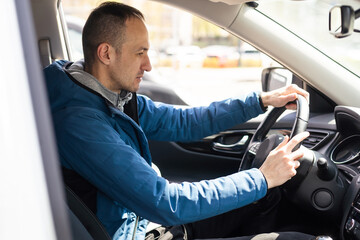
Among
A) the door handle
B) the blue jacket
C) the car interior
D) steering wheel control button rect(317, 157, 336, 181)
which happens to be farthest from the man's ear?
the door handle

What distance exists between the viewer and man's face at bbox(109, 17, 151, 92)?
170 centimetres

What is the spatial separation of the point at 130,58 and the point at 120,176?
1.63ft

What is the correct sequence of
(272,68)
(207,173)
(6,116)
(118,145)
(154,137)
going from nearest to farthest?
(6,116) → (118,145) → (154,137) → (272,68) → (207,173)

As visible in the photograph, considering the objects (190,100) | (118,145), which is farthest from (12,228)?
(190,100)

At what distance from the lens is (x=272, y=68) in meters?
2.56

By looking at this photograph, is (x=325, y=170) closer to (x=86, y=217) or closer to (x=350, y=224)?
(x=350, y=224)

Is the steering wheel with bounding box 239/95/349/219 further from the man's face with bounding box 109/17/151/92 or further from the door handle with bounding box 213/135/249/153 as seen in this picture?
the door handle with bounding box 213/135/249/153

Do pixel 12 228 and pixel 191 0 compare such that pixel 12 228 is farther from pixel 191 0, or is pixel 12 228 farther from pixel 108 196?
pixel 191 0

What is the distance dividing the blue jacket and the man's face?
15 centimetres

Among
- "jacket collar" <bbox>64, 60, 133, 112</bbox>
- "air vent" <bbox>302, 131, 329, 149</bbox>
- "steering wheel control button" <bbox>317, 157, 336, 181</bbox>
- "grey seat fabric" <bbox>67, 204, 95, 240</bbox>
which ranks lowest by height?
"air vent" <bbox>302, 131, 329, 149</bbox>

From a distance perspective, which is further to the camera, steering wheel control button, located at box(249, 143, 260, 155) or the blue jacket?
steering wheel control button, located at box(249, 143, 260, 155)

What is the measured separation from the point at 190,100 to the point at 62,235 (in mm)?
2974

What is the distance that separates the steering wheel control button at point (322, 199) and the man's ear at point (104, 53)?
2.96 ft

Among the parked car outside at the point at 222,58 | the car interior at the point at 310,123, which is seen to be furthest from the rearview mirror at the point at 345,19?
the parked car outside at the point at 222,58
